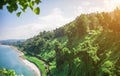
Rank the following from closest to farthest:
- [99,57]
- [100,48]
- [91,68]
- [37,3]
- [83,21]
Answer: [37,3], [91,68], [99,57], [100,48], [83,21]

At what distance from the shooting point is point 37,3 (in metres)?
6.07

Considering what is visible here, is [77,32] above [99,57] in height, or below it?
above

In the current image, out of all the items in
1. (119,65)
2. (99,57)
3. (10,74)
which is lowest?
(10,74)

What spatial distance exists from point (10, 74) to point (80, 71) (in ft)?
227

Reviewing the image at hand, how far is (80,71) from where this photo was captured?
252 feet

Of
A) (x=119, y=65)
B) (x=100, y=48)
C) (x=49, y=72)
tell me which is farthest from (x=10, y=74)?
(x=49, y=72)

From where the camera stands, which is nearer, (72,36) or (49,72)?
(49,72)

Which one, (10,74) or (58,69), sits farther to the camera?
(58,69)

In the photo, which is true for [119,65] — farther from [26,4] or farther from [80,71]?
[26,4]

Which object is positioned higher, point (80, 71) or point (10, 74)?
point (80, 71)

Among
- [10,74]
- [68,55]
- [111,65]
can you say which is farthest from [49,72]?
[10,74]

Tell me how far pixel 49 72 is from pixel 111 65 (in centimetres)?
4863

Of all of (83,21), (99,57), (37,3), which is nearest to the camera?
(37,3)

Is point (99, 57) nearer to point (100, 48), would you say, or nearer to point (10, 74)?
point (100, 48)
